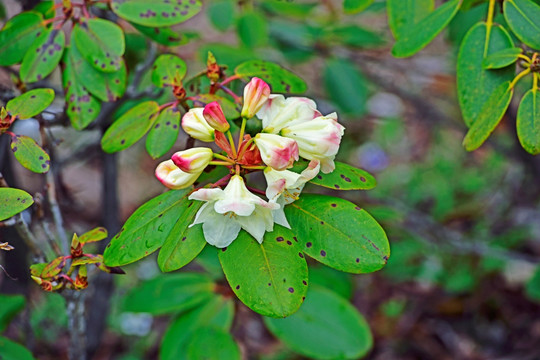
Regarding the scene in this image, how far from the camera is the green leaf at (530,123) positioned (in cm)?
92

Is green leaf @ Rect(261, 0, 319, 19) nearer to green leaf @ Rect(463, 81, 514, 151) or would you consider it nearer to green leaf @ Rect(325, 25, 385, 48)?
green leaf @ Rect(325, 25, 385, 48)

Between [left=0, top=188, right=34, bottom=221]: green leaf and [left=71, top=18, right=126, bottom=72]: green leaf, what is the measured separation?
33 centimetres

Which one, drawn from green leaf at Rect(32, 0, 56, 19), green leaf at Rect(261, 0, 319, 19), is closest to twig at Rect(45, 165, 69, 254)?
green leaf at Rect(32, 0, 56, 19)

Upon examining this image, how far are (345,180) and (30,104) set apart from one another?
23.7 inches

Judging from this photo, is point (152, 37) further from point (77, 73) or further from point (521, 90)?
point (521, 90)

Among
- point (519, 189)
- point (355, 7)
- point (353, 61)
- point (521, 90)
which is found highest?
point (355, 7)

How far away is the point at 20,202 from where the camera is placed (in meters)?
0.89

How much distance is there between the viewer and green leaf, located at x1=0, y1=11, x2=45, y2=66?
1152mm

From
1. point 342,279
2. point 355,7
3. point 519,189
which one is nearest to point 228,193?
point 355,7

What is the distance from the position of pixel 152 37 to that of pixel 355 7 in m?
0.47

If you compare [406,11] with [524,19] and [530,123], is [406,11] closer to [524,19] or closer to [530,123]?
[524,19]

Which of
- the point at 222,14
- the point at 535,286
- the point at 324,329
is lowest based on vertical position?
the point at 535,286

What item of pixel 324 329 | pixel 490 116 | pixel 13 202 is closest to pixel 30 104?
pixel 13 202

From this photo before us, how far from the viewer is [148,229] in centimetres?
91
